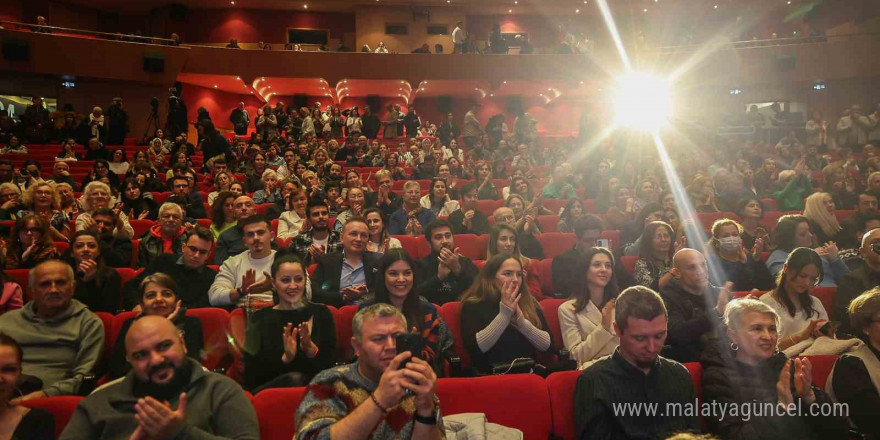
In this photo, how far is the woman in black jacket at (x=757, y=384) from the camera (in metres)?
1.58

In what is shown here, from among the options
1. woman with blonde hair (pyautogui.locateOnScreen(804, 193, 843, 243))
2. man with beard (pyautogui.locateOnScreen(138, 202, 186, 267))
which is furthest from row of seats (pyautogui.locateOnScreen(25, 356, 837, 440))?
woman with blonde hair (pyautogui.locateOnScreen(804, 193, 843, 243))

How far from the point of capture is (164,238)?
342cm

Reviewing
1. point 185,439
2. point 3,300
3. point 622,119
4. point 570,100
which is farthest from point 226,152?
point 570,100

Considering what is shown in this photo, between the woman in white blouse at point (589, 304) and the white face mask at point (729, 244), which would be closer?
the woman in white blouse at point (589, 304)

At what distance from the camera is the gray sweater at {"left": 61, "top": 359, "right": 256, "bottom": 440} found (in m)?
1.41

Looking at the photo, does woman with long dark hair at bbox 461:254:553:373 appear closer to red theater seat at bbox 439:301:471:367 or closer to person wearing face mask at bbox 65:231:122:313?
red theater seat at bbox 439:301:471:367

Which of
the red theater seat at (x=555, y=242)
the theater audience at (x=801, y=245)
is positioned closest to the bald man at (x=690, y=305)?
the theater audience at (x=801, y=245)

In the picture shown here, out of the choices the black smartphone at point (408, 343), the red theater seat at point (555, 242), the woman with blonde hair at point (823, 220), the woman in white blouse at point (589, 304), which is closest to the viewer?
the black smartphone at point (408, 343)

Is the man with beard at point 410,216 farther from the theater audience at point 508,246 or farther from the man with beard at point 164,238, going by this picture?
the man with beard at point 164,238

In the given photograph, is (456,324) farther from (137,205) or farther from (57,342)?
(137,205)

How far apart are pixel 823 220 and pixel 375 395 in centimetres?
375

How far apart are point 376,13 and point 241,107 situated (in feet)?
18.2

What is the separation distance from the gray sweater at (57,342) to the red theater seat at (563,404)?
169 cm

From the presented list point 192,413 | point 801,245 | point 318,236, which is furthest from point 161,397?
point 801,245
